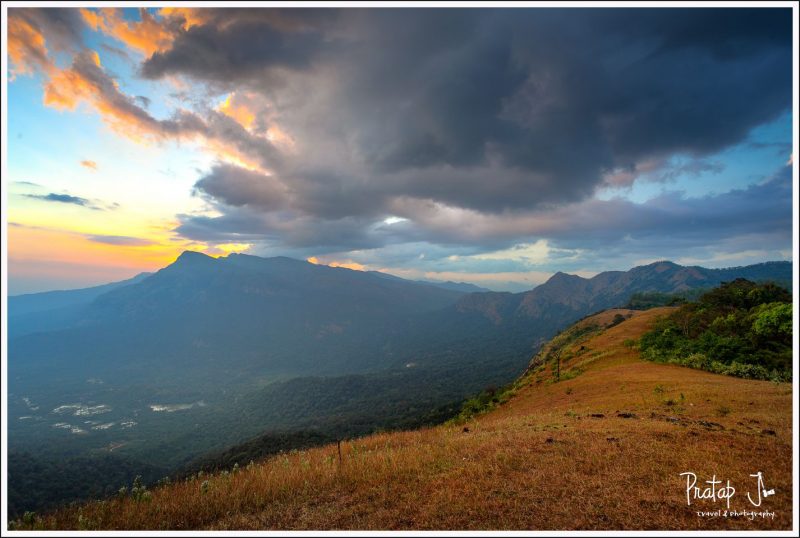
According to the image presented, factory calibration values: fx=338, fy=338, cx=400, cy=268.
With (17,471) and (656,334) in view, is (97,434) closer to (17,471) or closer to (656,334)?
(17,471)

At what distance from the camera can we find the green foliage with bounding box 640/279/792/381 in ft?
75.4

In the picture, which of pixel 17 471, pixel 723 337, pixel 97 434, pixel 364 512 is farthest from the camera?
pixel 97 434

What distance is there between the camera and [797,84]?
330 inches

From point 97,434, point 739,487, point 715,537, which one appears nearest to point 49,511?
point 715,537

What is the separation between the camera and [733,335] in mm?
27219

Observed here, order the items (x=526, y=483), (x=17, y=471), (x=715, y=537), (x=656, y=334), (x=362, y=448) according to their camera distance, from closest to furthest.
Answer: (x=715, y=537)
(x=526, y=483)
(x=362, y=448)
(x=656, y=334)
(x=17, y=471)

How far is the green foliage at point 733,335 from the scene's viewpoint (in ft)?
75.4

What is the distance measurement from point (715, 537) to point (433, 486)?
5.25 m
